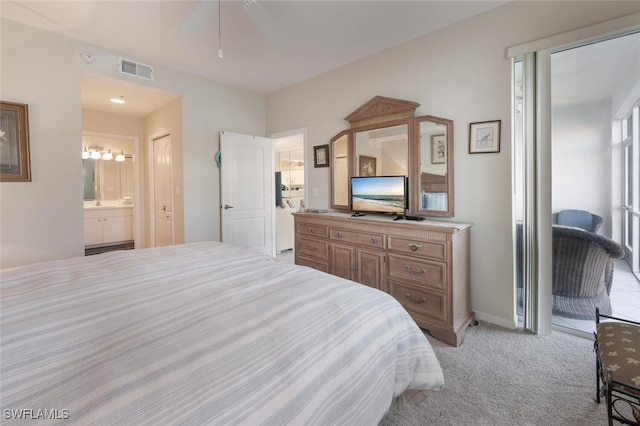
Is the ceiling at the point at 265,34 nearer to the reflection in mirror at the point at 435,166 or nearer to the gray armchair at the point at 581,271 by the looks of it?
the reflection in mirror at the point at 435,166

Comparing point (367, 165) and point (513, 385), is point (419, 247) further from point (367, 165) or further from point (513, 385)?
point (367, 165)

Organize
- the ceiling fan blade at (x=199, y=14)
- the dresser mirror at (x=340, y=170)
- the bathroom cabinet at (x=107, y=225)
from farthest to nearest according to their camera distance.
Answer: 1. the bathroom cabinet at (x=107, y=225)
2. the dresser mirror at (x=340, y=170)
3. the ceiling fan blade at (x=199, y=14)

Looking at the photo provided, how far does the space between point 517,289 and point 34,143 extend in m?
4.71

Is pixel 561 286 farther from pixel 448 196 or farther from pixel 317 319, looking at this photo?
pixel 317 319

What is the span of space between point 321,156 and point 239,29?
1.68 m

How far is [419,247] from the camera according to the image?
7.73ft

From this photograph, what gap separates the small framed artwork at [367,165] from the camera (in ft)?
10.6

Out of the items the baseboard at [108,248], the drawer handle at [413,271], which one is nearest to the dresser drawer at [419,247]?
the drawer handle at [413,271]

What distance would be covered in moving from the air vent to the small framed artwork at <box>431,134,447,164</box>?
11.1ft

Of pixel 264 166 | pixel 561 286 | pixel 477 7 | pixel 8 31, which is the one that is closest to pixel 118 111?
pixel 8 31

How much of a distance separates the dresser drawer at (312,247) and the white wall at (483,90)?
1.38 meters

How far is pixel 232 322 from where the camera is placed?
982 mm

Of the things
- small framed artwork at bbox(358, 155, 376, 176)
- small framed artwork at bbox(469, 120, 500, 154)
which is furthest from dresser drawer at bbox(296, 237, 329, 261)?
small framed artwork at bbox(469, 120, 500, 154)

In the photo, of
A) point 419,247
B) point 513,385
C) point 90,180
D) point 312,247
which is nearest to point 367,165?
point 312,247
